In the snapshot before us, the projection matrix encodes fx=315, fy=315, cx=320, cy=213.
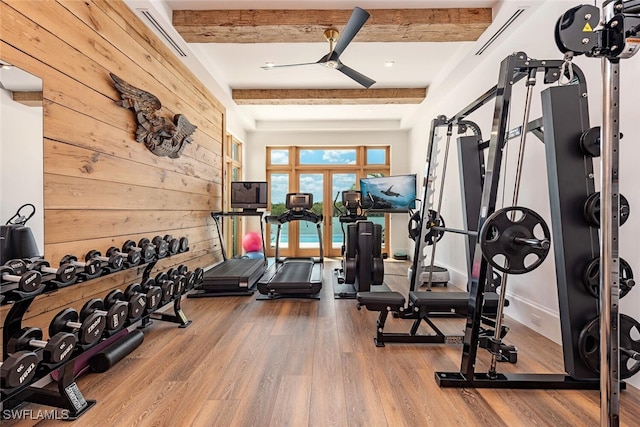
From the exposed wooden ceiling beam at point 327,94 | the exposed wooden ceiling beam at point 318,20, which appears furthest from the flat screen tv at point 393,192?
the exposed wooden ceiling beam at point 318,20

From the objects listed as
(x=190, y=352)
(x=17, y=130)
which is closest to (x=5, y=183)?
(x=17, y=130)

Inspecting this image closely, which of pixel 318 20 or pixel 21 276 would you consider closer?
pixel 21 276

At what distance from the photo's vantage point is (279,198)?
8055 mm

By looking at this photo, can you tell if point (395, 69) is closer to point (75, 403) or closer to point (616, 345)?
point (616, 345)

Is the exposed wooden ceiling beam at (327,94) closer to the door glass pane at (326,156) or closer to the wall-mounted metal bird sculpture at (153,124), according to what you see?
the wall-mounted metal bird sculpture at (153,124)

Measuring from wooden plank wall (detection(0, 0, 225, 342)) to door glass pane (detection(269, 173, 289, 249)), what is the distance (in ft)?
13.2

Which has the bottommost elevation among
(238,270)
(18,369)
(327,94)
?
(238,270)

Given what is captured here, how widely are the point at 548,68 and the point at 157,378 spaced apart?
3270mm

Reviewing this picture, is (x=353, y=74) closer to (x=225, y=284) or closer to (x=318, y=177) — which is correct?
(x=225, y=284)

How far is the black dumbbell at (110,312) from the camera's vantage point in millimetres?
1895

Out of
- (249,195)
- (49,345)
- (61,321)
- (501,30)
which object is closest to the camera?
(49,345)

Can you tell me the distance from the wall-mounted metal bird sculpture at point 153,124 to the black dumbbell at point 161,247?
101 centimetres

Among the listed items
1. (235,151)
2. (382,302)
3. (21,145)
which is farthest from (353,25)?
(235,151)

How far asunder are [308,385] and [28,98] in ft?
8.34
